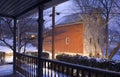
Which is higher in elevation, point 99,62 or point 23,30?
point 23,30

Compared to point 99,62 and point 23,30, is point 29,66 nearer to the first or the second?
point 99,62

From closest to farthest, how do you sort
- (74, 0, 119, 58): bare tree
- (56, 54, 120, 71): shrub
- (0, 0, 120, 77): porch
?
(0, 0, 120, 77): porch < (56, 54, 120, 71): shrub < (74, 0, 119, 58): bare tree

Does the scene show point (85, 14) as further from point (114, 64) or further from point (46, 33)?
point (114, 64)

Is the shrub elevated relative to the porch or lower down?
lower down

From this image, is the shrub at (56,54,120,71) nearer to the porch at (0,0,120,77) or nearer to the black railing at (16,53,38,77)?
the porch at (0,0,120,77)

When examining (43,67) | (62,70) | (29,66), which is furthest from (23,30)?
(62,70)

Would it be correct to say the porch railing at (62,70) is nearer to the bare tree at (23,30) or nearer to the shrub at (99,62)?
the shrub at (99,62)

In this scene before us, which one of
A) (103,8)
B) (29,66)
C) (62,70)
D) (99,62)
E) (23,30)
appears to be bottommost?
(99,62)

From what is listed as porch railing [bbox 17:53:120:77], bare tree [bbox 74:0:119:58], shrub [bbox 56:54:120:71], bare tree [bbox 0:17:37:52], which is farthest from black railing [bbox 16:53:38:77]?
bare tree [bbox 74:0:119:58]

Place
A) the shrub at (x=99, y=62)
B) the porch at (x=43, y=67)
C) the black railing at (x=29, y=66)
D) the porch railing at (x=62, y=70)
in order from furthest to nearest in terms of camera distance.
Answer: the shrub at (x=99, y=62) < the black railing at (x=29, y=66) < the porch at (x=43, y=67) < the porch railing at (x=62, y=70)

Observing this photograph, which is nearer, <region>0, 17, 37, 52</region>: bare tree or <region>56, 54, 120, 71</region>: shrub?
<region>56, 54, 120, 71</region>: shrub

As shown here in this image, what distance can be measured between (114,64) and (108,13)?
883cm

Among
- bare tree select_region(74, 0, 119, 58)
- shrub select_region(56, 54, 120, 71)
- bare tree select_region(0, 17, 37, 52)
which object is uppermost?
bare tree select_region(74, 0, 119, 58)

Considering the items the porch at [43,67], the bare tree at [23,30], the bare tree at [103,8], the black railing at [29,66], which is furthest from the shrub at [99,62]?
the bare tree at [103,8]
